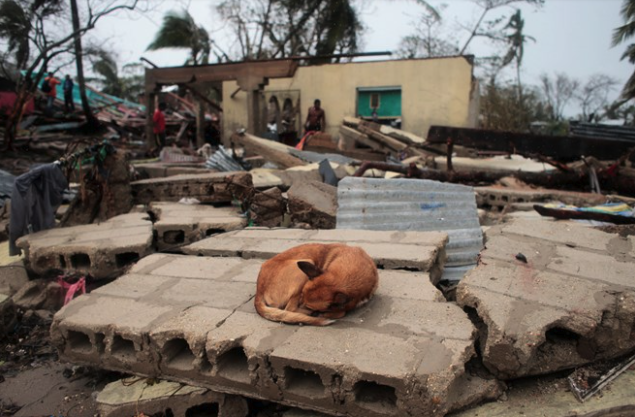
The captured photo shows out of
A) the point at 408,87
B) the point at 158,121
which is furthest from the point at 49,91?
the point at 408,87

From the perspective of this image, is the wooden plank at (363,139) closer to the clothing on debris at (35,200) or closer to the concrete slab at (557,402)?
the clothing on debris at (35,200)

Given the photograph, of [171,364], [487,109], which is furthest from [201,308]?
[487,109]

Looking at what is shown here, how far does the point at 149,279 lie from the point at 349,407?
6.58 feet

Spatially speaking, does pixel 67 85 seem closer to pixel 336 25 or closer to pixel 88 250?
pixel 336 25

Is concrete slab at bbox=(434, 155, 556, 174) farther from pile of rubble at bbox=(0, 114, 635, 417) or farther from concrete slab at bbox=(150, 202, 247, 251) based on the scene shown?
concrete slab at bbox=(150, 202, 247, 251)

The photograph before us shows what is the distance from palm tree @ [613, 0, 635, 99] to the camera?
21.2m

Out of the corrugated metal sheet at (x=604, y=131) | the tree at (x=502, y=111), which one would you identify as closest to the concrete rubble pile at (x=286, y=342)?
the corrugated metal sheet at (x=604, y=131)

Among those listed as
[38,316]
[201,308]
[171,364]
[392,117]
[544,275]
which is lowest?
[38,316]

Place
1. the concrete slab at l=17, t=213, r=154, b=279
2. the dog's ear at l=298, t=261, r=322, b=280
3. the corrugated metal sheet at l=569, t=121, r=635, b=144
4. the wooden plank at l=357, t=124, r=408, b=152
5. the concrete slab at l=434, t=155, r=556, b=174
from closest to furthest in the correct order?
the dog's ear at l=298, t=261, r=322, b=280 < the concrete slab at l=17, t=213, r=154, b=279 < the concrete slab at l=434, t=155, r=556, b=174 < the wooden plank at l=357, t=124, r=408, b=152 < the corrugated metal sheet at l=569, t=121, r=635, b=144

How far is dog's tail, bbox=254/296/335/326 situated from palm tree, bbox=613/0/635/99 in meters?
24.4

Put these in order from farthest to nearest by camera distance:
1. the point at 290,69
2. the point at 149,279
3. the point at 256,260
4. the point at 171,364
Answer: the point at 290,69
the point at 256,260
the point at 149,279
the point at 171,364

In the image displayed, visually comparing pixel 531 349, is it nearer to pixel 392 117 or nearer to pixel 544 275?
pixel 544 275

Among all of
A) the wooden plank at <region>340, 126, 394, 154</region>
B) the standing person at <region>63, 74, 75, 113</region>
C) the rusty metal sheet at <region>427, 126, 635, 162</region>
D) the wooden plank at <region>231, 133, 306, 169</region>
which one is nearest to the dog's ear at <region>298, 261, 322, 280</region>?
the rusty metal sheet at <region>427, 126, 635, 162</region>

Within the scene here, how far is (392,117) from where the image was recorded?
1638 centimetres
